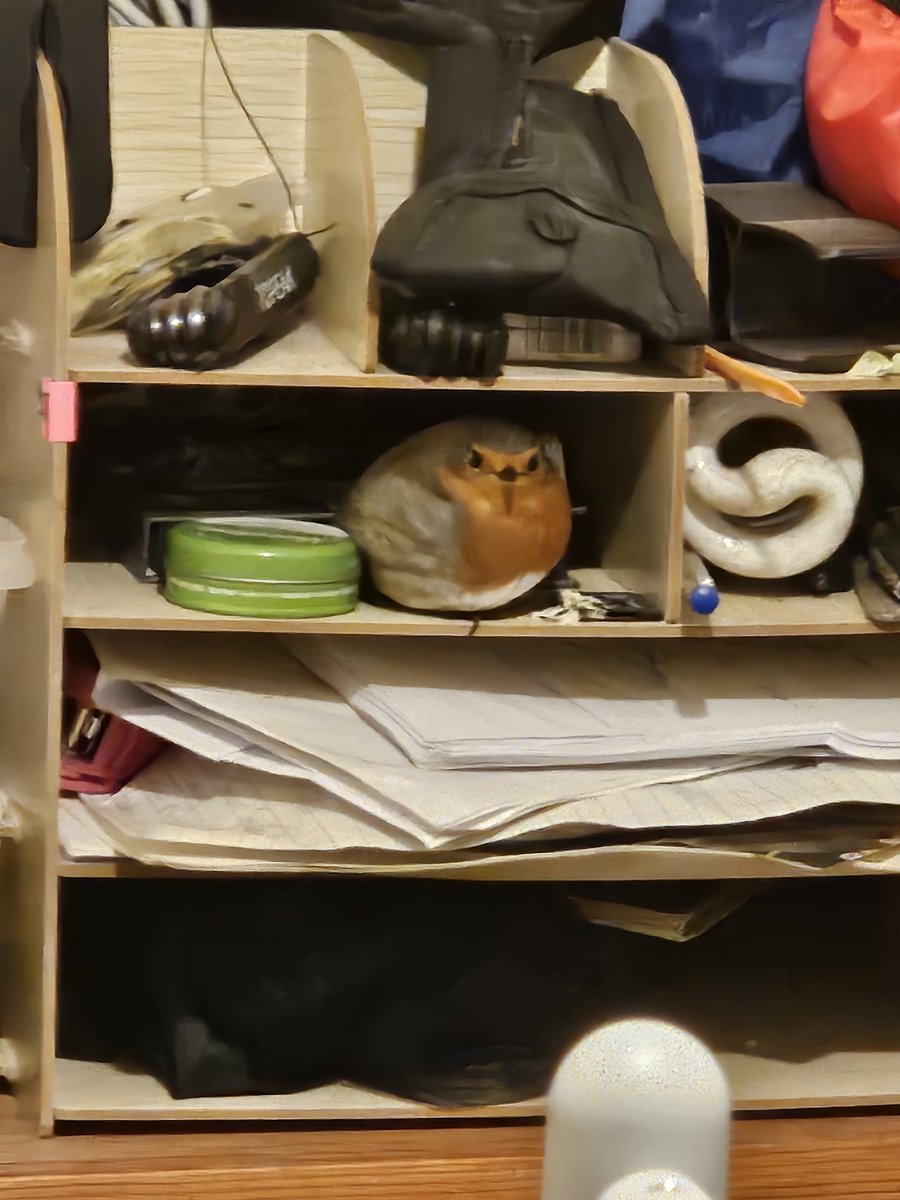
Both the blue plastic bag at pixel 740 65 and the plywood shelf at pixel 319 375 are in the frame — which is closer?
the plywood shelf at pixel 319 375

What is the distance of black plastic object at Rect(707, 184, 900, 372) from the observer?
3.48ft

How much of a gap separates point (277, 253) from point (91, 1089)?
63 cm

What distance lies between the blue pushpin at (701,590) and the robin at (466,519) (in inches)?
3.6

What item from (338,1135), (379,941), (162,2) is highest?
(162,2)

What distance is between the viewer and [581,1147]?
793 mm

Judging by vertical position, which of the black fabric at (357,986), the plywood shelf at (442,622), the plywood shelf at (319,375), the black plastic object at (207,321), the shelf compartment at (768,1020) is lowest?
the shelf compartment at (768,1020)

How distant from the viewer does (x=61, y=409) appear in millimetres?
966

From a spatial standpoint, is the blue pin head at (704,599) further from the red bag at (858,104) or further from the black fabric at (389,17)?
the black fabric at (389,17)

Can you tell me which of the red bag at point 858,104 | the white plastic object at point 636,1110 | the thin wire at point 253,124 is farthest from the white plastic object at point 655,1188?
the thin wire at point 253,124

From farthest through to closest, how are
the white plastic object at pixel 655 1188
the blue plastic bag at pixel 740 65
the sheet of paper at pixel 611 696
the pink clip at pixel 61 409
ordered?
the blue plastic bag at pixel 740 65 → the sheet of paper at pixel 611 696 → the pink clip at pixel 61 409 → the white plastic object at pixel 655 1188

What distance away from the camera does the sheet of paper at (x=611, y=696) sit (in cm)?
108

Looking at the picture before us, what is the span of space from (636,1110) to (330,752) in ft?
1.20

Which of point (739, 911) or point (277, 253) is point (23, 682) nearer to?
point (277, 253)

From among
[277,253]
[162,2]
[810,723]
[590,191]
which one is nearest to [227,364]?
[277,253]
